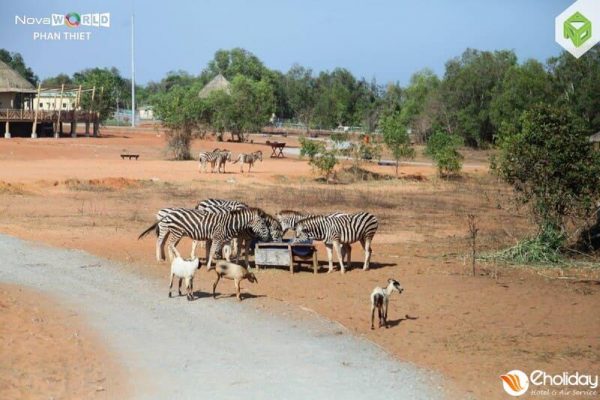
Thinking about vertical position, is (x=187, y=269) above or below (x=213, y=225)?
below

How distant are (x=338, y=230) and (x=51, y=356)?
8.35 meters

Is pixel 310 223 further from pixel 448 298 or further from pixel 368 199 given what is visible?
pixel 368 199

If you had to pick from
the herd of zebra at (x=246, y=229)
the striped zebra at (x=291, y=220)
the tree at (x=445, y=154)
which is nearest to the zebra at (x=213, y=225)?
the herd of zebra at (x=246, y=229)

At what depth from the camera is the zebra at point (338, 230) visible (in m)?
19.7

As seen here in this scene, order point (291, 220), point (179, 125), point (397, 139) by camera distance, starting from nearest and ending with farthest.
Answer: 1. point (291, 220)
2. point (397, 139)
3. point (179, 125)

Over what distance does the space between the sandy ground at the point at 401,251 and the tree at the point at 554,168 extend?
1970mm

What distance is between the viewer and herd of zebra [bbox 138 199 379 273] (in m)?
19.4

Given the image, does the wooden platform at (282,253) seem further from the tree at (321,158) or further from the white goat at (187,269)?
the tree at (321,158)

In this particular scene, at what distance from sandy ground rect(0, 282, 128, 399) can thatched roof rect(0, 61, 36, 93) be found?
55466 millimetres

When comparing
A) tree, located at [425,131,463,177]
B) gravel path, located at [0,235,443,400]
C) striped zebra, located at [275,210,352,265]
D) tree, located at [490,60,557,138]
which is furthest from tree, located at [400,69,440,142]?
gravel path, located at [0,235,443,400]

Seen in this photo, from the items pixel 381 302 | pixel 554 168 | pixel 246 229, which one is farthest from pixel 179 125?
pixel 381 302

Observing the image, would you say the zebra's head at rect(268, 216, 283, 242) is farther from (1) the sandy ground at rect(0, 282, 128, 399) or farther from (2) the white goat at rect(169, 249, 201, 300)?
(1) the sandy ground at rect(0, 282, 128, 399)

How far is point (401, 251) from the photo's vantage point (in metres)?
23.5

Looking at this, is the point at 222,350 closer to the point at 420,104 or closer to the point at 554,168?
the point at 554,168
